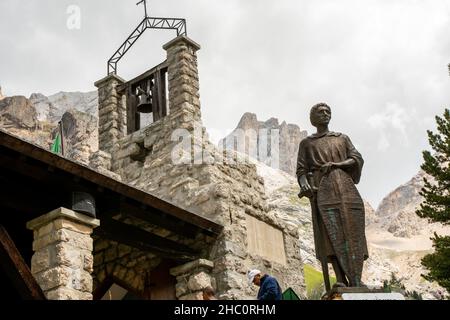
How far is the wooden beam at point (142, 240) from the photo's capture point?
956 cm

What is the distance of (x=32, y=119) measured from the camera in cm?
7106

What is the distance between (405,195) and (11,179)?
104150mm

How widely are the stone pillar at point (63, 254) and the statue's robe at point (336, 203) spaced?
9.94ft

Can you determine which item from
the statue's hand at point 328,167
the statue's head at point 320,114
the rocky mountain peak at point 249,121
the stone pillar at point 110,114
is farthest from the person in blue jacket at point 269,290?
the rocky mountain peak at point 249,121

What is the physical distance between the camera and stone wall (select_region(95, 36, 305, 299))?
10641 millimetres

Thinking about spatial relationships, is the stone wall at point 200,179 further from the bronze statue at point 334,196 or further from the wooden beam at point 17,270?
the bronze statue at point 334,196

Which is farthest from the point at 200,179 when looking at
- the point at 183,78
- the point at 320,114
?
the point at 320,114

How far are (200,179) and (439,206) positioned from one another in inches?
253

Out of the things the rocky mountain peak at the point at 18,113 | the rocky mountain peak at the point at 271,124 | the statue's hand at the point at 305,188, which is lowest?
the statue's hand at the point at 305,188

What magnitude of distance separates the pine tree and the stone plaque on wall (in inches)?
145

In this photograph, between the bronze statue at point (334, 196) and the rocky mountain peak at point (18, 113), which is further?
the rocky mountain peak at point (18, 113)

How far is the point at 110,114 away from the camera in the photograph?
571 inches

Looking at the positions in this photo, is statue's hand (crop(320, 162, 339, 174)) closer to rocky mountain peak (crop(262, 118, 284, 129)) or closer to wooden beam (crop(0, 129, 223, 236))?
wooden beam (crop(0, 129, 223, 236))
